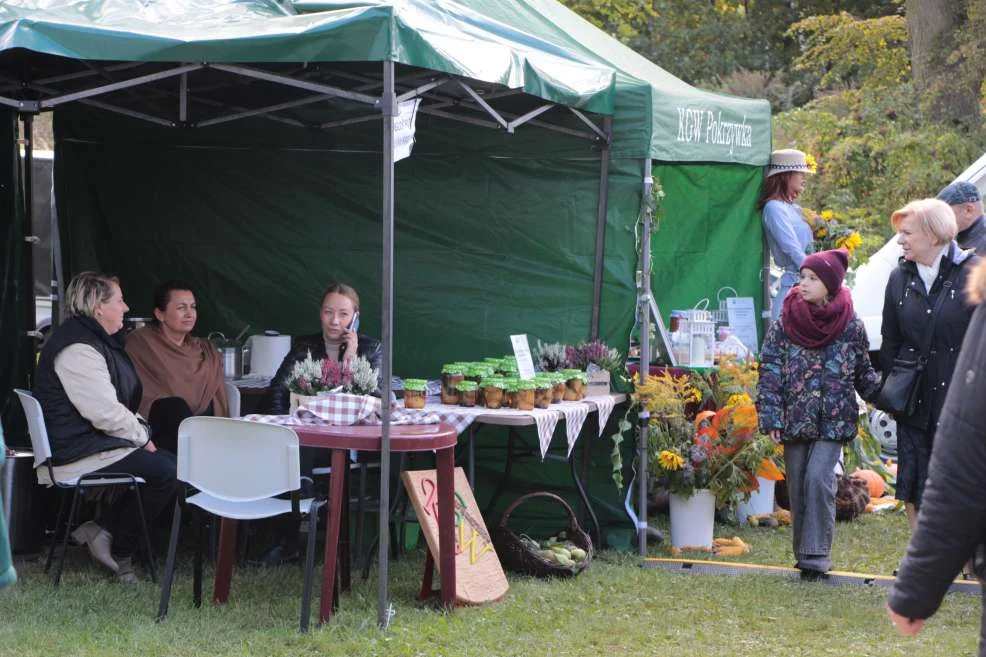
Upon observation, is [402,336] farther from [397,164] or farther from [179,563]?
[179,563]

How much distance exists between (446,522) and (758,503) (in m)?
2.89

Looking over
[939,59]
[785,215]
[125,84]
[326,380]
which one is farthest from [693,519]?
[939,59]

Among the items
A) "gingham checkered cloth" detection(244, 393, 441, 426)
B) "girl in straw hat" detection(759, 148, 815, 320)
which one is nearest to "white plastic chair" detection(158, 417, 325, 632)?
"gingham checkered cloth" detection(244, 393, 441, 426)

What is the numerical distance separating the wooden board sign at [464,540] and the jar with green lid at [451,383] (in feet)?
1.29

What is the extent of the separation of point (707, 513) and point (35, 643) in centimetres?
334

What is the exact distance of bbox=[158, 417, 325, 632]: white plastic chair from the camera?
4977mm

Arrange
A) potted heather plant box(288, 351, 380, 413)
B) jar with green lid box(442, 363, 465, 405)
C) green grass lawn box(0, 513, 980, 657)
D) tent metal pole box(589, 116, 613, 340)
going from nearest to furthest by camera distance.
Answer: green grass lawn box(0, 513, 980, 657) → potted heather plant box(288, 351, 380, 413) → jar with green lid box(442, 363, 465, 405) → tent metal pole box(589, 116, 613, 340)

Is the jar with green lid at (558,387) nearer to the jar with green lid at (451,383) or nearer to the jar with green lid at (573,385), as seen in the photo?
the jar with green lid at (573,385)

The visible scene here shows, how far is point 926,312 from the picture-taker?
5789 mm

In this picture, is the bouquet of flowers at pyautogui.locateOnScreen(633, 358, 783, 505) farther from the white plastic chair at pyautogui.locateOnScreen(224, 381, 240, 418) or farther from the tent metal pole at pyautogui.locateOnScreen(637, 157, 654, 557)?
the white plastic chair at pyautogui.locateOnScreen(224, 381, 240, 418)

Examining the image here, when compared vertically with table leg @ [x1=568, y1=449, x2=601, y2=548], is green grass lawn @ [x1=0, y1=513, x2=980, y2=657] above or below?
below

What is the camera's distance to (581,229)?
280 inches

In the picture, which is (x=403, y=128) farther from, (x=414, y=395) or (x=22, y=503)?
(x=22, y=503)

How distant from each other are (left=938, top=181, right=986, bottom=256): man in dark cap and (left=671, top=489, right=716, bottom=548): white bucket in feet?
5.73
